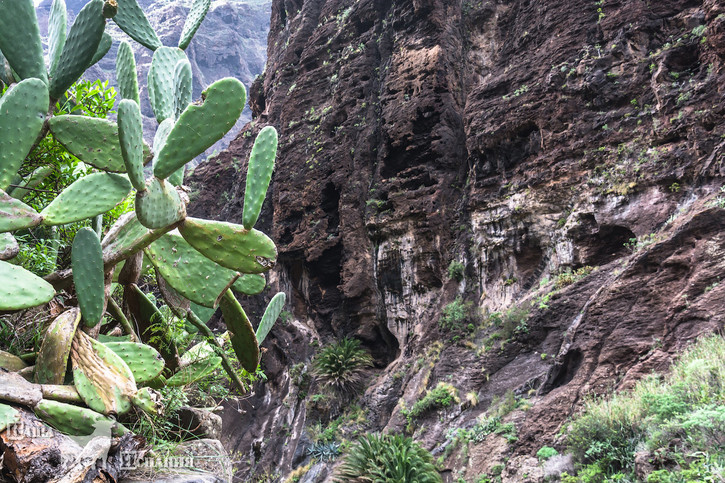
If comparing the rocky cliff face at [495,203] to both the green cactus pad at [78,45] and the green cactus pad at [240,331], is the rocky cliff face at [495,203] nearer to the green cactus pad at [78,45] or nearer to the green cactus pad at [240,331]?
the green cactus pad at [240,331]

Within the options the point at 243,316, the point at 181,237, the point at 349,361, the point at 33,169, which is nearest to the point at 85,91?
the point at 33,169

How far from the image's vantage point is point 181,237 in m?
3.67

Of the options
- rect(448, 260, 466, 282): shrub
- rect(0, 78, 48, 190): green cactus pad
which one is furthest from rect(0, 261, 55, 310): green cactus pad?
rect(448, 260, 466, 282): shrub

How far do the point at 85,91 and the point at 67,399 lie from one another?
364 centimetres

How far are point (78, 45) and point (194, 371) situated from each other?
2.61 metres

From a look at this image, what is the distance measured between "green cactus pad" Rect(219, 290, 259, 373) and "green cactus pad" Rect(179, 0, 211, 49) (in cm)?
253

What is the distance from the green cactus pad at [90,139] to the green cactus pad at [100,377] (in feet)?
3.93

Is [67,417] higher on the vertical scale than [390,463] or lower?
higher

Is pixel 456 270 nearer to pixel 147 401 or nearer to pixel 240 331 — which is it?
pixel 240 331

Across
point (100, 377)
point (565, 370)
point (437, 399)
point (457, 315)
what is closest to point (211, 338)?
point (100, 377)

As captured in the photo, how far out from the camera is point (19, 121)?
2889mm

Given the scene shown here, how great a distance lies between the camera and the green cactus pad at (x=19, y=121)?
9.27ft

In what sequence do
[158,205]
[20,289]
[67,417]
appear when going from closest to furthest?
[67,417] → [20,289] → [158,205]

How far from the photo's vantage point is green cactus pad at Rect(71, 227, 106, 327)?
2.77m
